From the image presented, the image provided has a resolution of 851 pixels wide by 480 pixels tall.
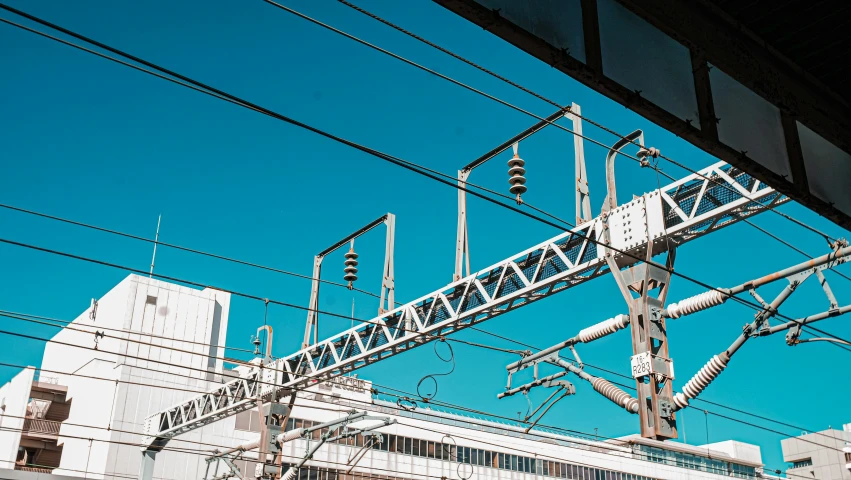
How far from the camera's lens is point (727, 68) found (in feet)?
20.9

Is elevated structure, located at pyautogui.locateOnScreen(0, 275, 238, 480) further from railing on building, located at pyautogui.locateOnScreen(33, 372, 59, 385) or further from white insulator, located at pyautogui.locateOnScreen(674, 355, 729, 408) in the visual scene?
white insulator, located at pyautogui.locateOnScreen(674, 355, 729, 408)

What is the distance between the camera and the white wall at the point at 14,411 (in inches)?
1654

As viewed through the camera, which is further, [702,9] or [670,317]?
[670,317]

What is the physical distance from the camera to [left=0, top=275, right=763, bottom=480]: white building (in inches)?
1661

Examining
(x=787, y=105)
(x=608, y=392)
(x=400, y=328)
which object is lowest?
(x=608, y=392)

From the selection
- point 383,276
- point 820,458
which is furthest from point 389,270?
point 820,458

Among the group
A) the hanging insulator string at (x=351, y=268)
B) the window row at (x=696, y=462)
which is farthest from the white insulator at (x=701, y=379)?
the window row at (x=696, y=462)

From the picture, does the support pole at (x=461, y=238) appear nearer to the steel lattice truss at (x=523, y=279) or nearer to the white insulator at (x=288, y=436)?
the steel lattice truss at (x=523, y=279)

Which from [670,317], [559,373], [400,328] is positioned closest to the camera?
[670,317]

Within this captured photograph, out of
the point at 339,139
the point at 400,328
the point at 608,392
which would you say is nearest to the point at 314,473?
the point at 400,328

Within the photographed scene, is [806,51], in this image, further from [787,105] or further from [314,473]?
[314,473]

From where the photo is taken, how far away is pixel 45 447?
46625 millimetres

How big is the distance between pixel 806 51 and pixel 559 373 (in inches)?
390

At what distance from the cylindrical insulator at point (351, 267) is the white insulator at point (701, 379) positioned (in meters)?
9.24
